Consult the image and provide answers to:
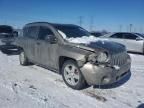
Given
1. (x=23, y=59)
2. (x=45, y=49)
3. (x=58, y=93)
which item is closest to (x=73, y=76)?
(x=58, y=93)

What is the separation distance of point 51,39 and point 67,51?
0.75 meters

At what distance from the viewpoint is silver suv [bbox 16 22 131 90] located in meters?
4.82

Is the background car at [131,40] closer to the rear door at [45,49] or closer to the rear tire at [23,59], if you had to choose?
the rear tire at [23,59]

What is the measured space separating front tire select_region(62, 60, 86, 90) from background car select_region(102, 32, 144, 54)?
8.93m

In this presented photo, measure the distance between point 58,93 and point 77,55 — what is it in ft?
3.55

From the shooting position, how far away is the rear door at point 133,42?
13.2m

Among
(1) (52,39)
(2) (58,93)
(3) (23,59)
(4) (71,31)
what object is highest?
(4) (71,31)

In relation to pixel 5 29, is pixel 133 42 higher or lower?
lower

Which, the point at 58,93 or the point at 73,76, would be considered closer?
the point at 58,93

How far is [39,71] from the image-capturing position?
23.9 feet

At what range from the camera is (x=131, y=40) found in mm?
13734

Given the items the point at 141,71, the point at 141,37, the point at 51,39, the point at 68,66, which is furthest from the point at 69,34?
the point at 141,37

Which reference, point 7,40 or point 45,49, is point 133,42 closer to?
point 7,40

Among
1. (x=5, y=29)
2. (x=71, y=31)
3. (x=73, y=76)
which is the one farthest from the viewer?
(x=5, y=29)
